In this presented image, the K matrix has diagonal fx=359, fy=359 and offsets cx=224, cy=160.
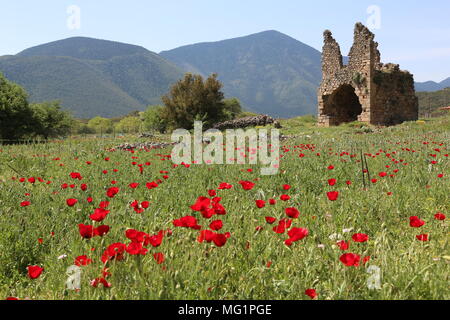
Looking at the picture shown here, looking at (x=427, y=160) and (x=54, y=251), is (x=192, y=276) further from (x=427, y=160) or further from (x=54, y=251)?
(x=427, y=160)

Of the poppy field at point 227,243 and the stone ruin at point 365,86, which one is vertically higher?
the stone ruin at point 365,86

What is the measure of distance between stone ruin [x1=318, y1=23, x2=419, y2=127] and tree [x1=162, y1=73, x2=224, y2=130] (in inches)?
333

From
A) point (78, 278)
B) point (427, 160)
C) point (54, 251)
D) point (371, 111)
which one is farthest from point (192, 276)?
point (371, 111)

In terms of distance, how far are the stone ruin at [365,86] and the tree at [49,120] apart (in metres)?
19.1

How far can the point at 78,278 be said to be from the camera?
208 centimetres

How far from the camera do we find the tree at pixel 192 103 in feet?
92.8

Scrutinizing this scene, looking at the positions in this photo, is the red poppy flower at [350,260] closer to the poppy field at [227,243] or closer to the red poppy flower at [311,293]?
the poppy field at [227,243]

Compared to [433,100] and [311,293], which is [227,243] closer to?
[311,293]

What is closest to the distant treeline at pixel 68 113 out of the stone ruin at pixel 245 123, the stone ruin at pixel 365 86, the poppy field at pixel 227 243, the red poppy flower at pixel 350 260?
the stone ruin at pixel 245 123

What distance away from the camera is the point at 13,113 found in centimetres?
1997

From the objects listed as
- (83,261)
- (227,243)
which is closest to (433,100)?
(227,243)

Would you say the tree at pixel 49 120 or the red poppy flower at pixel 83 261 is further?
the tree at pixel 49 120

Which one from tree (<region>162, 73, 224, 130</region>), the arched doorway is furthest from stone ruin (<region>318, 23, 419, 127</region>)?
tree (<region>162, 73, 224, 130</region>)

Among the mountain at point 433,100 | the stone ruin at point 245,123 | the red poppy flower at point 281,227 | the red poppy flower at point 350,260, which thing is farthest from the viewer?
the mountain at point 433,100
